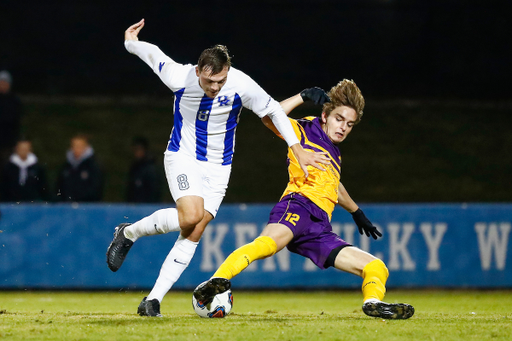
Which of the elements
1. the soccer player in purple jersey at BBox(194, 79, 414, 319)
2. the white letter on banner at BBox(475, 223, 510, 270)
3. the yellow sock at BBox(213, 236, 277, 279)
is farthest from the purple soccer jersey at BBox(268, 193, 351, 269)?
the white letter on banner at BBox(475, 223, 510, 270)

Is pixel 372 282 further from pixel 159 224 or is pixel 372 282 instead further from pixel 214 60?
pixel 214 60

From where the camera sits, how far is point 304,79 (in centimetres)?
1906

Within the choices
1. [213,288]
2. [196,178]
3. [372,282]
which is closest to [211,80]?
[196,178]

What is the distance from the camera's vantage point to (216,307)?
5289 mm

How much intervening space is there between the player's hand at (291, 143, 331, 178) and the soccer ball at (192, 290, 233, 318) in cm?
114

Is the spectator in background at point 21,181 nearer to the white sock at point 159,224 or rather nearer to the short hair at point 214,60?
the white sock at point 159,224

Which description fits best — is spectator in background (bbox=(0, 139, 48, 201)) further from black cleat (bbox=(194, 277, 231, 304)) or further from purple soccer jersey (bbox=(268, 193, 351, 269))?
black cleat (bbox=(194, 277, 231, 304))

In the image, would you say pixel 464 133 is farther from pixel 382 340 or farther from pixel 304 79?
pixel 382 340

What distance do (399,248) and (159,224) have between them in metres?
5.16

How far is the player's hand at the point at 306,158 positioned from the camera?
5.25 m

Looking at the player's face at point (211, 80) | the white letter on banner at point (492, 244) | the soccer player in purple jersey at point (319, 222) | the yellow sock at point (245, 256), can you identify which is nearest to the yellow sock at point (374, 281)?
the soccer player in purple jersey at point (319, 222)

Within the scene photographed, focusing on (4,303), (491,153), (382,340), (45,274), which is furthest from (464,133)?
(382,340)

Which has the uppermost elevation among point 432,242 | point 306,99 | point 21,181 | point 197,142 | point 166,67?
point 166,67

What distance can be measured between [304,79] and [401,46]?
10.0ft
